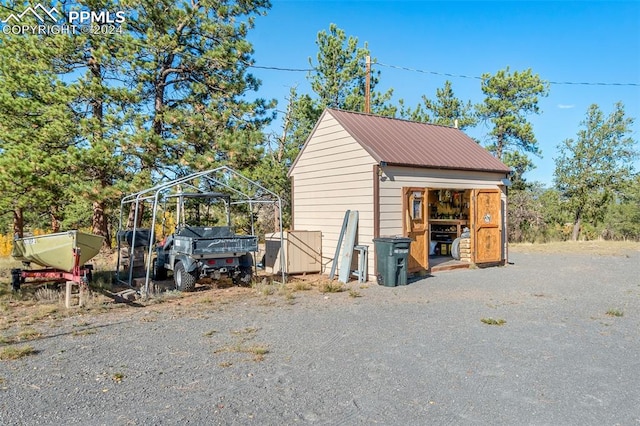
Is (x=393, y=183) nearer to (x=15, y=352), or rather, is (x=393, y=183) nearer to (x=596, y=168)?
(x=15, y=352)

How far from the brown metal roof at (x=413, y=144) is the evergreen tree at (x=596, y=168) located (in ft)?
49.4

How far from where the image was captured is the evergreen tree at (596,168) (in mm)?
25000

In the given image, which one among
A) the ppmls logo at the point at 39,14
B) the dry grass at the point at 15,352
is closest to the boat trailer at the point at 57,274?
the dry grass at the point at 15,352

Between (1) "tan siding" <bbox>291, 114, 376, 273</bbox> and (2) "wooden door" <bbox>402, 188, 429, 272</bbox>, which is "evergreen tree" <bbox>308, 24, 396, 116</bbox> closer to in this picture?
(1) "tan siding" <bbox>291, 114, 376, 273</bbox>

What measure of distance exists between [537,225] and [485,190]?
1365 cm

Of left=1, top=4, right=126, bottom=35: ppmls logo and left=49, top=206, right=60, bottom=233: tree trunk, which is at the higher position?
left=1, top=4, right=126, bottom=35: ppmls logo

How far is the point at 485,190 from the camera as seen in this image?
12312mm

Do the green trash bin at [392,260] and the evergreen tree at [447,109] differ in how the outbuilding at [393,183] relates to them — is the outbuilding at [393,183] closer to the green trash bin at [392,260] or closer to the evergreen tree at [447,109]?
the green trash bin at [392,260]

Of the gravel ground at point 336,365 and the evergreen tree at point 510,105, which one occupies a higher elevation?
the evergreen tree at point 510,105

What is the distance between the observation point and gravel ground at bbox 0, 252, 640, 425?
347cm

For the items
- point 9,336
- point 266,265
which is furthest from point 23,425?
point 266,265

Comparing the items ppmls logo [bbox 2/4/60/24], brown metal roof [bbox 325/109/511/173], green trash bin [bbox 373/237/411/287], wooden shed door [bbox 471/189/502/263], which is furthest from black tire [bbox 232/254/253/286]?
ppmls logo [bbox 2/4/60/24]

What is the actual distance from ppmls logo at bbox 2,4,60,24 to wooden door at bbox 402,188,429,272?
40.5 ft

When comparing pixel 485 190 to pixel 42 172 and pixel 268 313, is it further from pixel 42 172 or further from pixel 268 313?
pixel 42 172
